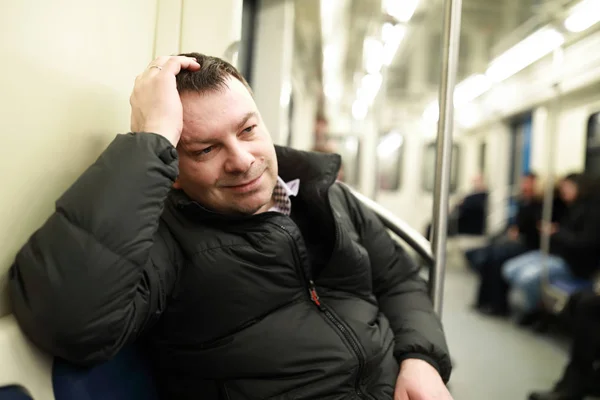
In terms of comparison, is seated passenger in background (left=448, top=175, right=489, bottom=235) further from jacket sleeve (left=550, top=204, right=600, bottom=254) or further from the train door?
jacket sleeve (left=550, top=204, right=600, bottom=254)

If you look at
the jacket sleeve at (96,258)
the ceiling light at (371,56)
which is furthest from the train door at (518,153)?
the jacket sleeve at (96,258)

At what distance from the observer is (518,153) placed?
639cm

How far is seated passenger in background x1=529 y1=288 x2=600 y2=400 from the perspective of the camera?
2.52 metres

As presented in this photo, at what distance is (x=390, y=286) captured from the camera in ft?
3.88

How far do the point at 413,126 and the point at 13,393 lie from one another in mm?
8675

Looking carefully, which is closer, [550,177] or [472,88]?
[550,177]

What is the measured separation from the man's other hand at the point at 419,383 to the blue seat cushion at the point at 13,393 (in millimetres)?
697

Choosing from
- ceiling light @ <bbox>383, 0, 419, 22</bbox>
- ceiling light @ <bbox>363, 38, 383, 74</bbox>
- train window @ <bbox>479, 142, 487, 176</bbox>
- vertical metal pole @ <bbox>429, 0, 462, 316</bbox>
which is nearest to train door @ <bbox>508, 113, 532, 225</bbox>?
train window @ <bbox>479, 142, 487, 176</bbox>

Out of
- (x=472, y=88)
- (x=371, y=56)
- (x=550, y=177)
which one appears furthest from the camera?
(x=472, y=88)

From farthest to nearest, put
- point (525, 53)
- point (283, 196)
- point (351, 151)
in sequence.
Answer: point (351, 151) → point (525, 53) → point (283, 196)

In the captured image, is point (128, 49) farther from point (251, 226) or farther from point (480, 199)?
Result: point (480, 199)

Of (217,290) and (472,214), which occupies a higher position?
(472,214)

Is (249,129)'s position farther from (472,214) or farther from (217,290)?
(472,214)

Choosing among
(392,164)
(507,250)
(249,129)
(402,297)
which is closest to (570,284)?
(507,250)
